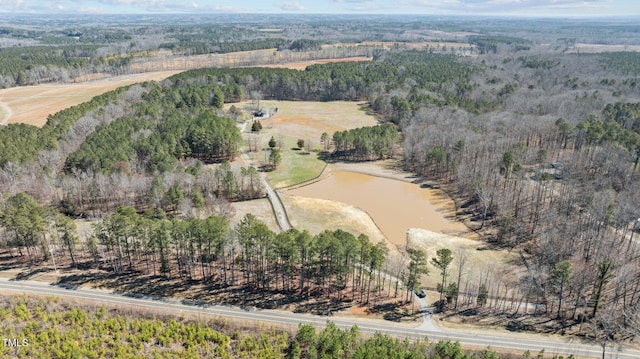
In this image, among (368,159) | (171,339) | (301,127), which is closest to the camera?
(171,339)

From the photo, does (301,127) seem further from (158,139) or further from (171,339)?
(171,339)

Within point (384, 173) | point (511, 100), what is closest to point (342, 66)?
point (511, 100)

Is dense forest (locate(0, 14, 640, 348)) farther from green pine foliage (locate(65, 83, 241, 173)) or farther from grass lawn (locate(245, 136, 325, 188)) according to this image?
grass lawn (locate(245, 136, 325, 188))

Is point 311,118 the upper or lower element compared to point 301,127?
upper

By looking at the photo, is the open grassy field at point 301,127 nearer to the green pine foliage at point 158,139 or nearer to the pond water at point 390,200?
the pond water at point 390,200

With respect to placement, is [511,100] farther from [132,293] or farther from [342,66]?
[132,293]

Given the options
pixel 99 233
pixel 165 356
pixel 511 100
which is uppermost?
pixel 511 100

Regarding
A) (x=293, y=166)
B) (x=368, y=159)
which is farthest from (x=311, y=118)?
(x=293, y=166)
